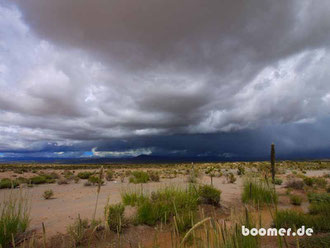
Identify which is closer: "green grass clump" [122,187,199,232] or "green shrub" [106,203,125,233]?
"green shrub" [106,203,125,233]

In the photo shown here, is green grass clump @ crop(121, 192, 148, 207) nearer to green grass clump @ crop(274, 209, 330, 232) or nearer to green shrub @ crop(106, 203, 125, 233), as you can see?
green shrub @ crop(106, 203, 125, 233)

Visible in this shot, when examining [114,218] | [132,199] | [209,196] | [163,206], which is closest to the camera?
[114,218]

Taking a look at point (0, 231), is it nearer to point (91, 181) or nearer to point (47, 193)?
point (47, 193)

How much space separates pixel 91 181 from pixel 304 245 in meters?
18.1

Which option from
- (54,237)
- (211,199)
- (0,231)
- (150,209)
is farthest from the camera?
(211,199)

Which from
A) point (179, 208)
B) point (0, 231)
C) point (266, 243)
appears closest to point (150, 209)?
point (179, 208)

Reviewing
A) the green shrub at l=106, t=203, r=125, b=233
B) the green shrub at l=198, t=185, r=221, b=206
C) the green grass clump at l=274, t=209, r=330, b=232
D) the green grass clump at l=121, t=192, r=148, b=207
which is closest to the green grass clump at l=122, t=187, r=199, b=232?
the green grass clump at l=121, t=192, r=148, b=207

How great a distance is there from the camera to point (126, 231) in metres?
6.23

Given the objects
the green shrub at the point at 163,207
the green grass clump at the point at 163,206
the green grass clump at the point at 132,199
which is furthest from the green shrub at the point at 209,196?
the green grass clump at the point at 132,199

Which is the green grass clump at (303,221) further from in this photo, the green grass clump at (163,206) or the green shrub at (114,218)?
the green shrub at (114,218)

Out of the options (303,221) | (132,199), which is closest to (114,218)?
(132,199)

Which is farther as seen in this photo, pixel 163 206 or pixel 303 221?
pixel 163 206

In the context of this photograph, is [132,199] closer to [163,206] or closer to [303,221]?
[163,206]

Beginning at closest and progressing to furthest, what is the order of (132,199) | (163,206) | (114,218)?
(114,218) < (163,206) < (132,199)
